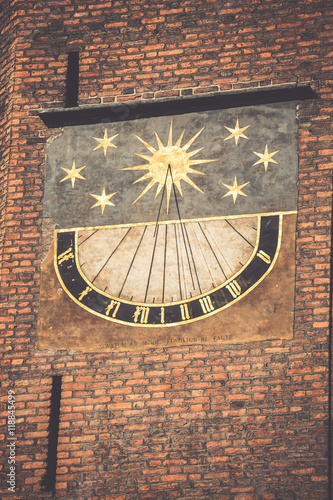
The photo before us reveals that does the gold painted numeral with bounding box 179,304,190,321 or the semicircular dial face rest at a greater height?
the semicircular dial face

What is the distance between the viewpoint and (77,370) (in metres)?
10.6

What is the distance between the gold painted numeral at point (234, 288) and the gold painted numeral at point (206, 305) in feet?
0.65

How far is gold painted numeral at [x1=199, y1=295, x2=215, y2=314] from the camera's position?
10.5 metres

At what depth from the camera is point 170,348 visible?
412 inches

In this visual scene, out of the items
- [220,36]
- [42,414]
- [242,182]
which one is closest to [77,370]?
[42,414]

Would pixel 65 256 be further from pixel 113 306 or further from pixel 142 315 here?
pixel 142 315

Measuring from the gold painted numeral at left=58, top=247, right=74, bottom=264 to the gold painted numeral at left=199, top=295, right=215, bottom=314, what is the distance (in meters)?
1.27

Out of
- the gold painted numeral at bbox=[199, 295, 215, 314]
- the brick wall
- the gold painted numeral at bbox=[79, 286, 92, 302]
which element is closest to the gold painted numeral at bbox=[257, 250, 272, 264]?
the brick wall

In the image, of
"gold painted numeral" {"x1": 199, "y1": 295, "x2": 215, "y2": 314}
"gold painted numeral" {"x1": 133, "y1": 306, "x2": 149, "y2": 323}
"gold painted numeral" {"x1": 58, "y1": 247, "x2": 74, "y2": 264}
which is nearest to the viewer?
"gold painted numeral" {"x1": 199, "y1": 295, "x2": 215, "y2": 314}

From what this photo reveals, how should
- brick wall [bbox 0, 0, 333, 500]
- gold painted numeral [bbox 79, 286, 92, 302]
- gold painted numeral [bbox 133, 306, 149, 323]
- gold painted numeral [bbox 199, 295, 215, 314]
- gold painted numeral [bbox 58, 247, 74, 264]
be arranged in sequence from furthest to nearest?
gold painted numeral [bbox 58, 247, 74, 264] < gold painted numeral [bbox 79, 286, 92, 302] < gold painted numeral [bbox 133, 306, 149, 323] < gold painted numeral [bbox 199, 295, 215, 314] < brick wall [bbox 0, 0, 333, 500]

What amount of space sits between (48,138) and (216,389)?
290 centimetres

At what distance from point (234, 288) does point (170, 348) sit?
74cm

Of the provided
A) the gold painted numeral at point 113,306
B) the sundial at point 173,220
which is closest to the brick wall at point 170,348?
the sundial at point 173,220

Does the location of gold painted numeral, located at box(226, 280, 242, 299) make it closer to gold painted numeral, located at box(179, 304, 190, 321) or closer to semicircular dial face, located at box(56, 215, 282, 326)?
semicircular dial face, located at box(56, 215, 282, 326)
